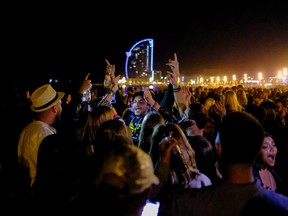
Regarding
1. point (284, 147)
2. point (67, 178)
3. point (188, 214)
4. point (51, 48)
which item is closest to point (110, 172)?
point (188, 214)

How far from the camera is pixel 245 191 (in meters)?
2.02

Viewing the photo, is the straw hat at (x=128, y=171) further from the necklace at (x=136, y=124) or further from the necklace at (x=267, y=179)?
the necklace at (x=136, y=124)

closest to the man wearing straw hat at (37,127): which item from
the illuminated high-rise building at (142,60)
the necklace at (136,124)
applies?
the necklace at (136,124)

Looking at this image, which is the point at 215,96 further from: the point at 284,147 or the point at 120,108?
the point at 284,147

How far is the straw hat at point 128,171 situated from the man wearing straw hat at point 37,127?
272 centimetres

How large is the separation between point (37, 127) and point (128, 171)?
2996 millimetres

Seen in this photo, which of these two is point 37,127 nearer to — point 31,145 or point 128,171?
point 31,145

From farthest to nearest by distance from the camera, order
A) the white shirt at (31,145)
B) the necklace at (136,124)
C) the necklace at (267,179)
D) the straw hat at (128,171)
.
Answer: the necklace at (136,124) → the white shirt at (31,145) → the necklace at (267,179) → the straw hat at (128,171)

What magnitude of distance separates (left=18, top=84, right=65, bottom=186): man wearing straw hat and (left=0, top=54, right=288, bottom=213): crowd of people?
0.04 ft

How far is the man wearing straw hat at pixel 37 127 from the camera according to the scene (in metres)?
4.07

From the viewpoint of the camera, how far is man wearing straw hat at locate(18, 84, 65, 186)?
4066mm

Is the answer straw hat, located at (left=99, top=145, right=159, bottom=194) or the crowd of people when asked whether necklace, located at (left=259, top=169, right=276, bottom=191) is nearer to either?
the crowd of people

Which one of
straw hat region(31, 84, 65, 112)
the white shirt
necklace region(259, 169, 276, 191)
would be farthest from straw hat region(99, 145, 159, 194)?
straw hat region(31, 84, 65, 112)

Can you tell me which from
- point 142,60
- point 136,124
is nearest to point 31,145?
point 136,124
